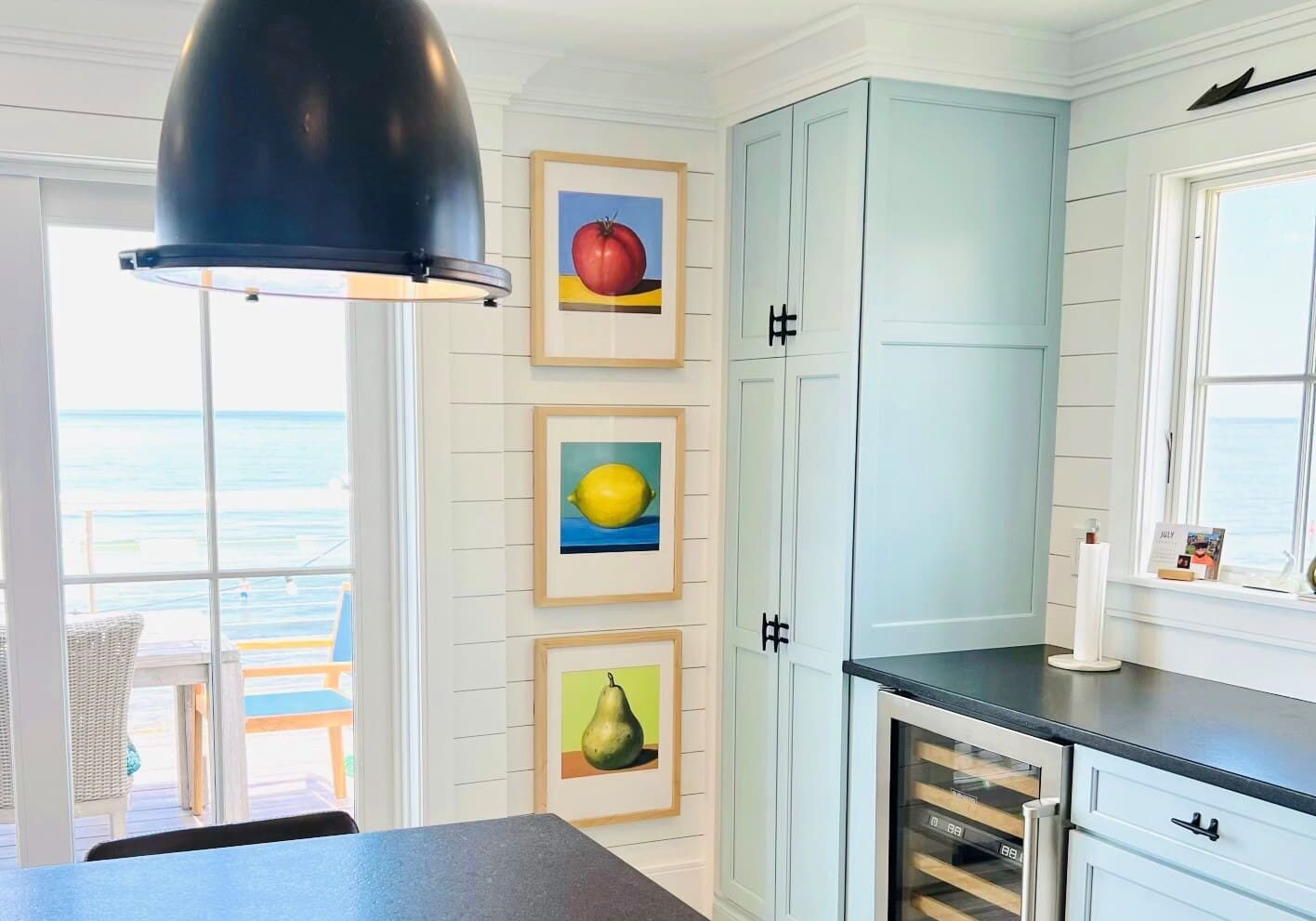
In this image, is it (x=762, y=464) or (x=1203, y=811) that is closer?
(x=1203, y=811)

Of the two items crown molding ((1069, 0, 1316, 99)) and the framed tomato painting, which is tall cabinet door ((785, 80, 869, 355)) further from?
crown molding ((1069, 0, 1316, 99))

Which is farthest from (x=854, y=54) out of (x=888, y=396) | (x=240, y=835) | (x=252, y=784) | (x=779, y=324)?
(x=252, y=784)

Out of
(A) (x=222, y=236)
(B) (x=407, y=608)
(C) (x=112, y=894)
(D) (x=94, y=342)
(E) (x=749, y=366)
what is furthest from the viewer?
(E) (x=749, y=366)

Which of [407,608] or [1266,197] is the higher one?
[1266,197]

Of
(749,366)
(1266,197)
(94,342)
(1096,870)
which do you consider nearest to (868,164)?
(749,366)

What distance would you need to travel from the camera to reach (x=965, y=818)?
2.41m

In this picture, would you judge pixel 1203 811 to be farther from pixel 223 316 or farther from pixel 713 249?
pixel 223 316

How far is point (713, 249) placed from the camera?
3188 millimetres

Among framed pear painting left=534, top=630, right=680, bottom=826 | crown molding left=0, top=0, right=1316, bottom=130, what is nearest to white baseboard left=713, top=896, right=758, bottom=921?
framed pear painting left=534, top=630, right=680, bottom=826

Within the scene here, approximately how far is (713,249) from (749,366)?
1.27 ft

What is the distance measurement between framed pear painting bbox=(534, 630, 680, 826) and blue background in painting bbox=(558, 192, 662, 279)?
1051mm

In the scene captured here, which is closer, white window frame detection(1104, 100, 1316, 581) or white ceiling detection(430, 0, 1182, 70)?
white ceiling detection(430, 0, 1182, 70)

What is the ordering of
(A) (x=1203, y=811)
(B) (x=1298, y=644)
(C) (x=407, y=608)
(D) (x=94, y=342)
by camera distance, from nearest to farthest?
(A) (x=1203, y=811) → (B) (x=1298, y=644) → (D) (x=94, y=342) → (C) (x=407, y=608)

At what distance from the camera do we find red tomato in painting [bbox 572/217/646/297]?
301 centimetres
